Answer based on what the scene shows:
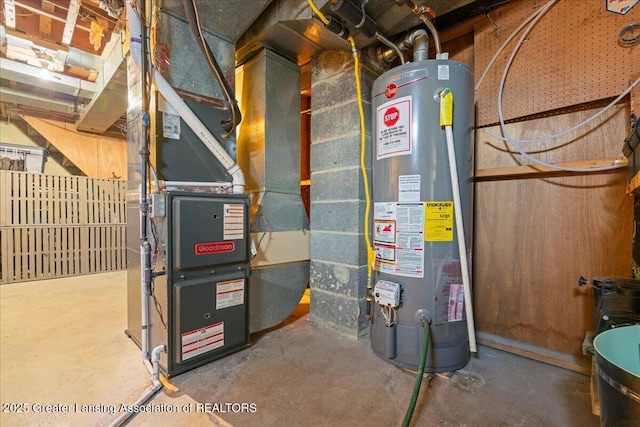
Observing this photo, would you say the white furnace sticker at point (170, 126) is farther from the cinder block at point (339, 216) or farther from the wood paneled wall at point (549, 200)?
the wood paneled wall at point (549, 200)

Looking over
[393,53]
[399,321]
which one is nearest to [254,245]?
[399,321]

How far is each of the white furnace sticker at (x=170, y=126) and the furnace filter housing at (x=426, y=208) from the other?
1064 millimetres

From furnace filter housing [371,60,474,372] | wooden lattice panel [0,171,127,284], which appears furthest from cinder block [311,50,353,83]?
wooden lattice panel [0,171,127,284]

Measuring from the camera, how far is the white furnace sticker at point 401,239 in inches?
50.2

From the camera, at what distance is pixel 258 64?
1.86 metres

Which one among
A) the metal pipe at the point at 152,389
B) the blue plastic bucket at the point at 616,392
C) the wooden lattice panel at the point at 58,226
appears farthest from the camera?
the wooden lattice panel at the point at 58,226

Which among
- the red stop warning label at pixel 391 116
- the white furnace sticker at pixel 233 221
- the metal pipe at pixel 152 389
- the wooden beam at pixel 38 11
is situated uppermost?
the wooden beam at pixel 38 11

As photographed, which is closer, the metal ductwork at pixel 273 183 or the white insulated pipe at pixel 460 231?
the white insulated pipe at pixel 460 231

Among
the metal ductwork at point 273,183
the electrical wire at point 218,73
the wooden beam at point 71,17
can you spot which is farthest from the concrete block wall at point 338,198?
the wooden beam at point 71,17

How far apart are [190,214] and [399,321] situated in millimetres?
1109

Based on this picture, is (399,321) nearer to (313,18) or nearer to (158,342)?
(158,342)

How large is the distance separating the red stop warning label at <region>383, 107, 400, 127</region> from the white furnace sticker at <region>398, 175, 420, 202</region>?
270mm

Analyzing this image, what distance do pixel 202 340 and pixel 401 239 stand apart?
3.55 feet

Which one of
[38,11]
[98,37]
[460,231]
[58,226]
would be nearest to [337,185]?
[460,231]
